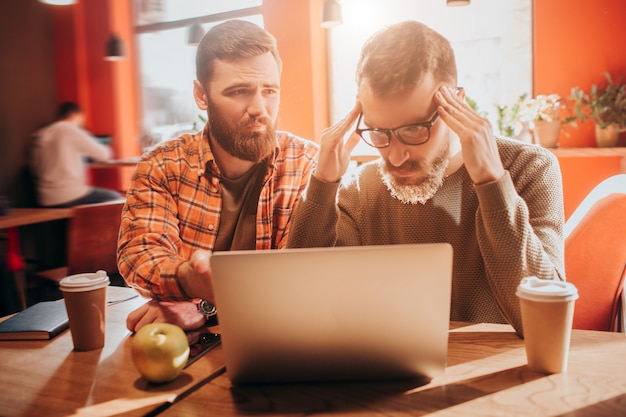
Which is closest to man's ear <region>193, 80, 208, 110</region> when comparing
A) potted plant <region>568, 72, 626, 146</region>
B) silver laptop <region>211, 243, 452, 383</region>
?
silver laptop <region>211, 243, 452, 383</region>

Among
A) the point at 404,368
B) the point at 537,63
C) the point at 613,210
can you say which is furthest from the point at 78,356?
the point at 537,63

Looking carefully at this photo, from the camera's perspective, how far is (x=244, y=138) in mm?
1789

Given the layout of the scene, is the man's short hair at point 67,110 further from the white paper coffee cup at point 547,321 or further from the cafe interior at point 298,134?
the white paper coffee cup at point 547,321

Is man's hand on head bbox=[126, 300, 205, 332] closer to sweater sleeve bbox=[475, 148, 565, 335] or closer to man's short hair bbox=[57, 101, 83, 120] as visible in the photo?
sweater sleeve bbox=[475, 148, 565, 335]

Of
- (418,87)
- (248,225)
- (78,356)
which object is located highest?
(418,87)

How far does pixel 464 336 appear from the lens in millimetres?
1152

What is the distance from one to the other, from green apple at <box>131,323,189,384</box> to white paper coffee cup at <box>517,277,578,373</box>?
59 centimetres

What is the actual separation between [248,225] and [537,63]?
3.64m

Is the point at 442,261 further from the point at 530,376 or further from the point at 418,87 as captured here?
the point at 418,87

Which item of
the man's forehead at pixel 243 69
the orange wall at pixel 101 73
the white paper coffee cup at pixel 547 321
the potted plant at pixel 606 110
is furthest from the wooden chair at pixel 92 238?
the orange wall at pixel 101 73

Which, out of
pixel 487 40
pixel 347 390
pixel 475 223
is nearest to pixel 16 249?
pixel 475 223

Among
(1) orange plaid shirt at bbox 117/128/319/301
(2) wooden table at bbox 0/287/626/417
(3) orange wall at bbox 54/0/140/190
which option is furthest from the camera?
(3) orange wall at bbox 54/0/140/190

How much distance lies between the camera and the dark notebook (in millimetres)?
1237

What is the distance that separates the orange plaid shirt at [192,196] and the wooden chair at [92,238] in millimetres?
1211
